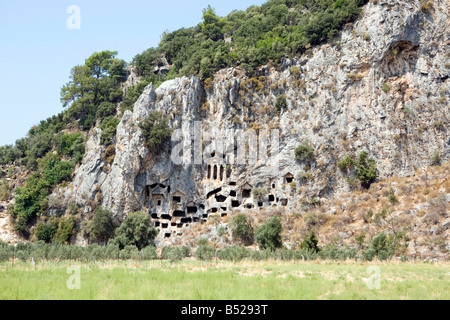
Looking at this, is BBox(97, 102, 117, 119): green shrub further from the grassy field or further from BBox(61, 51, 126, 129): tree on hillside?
the grassy field

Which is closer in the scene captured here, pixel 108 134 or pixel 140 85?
pixel 108 134

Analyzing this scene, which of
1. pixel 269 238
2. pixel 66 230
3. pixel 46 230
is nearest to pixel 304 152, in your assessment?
pixel 269 238

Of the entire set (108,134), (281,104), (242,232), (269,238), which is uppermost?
(281,104)

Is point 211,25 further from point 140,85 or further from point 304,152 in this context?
point 304,152

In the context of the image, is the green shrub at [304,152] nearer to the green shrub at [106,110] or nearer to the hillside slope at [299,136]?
the hillside slope at [299,136]

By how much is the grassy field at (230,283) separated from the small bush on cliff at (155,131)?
92.8 ft

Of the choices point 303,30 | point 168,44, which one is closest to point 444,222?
point 303,30

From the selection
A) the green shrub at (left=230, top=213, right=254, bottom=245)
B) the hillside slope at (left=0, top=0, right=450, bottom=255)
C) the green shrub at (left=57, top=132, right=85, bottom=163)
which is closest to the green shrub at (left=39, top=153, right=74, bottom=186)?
the hillside slope at (left=0, top=0, right=450, bottom=255)

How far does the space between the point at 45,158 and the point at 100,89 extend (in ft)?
51.8

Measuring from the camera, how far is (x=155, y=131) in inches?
2018

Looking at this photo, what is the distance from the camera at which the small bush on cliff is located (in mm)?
51062

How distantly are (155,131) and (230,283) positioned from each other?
113ft
